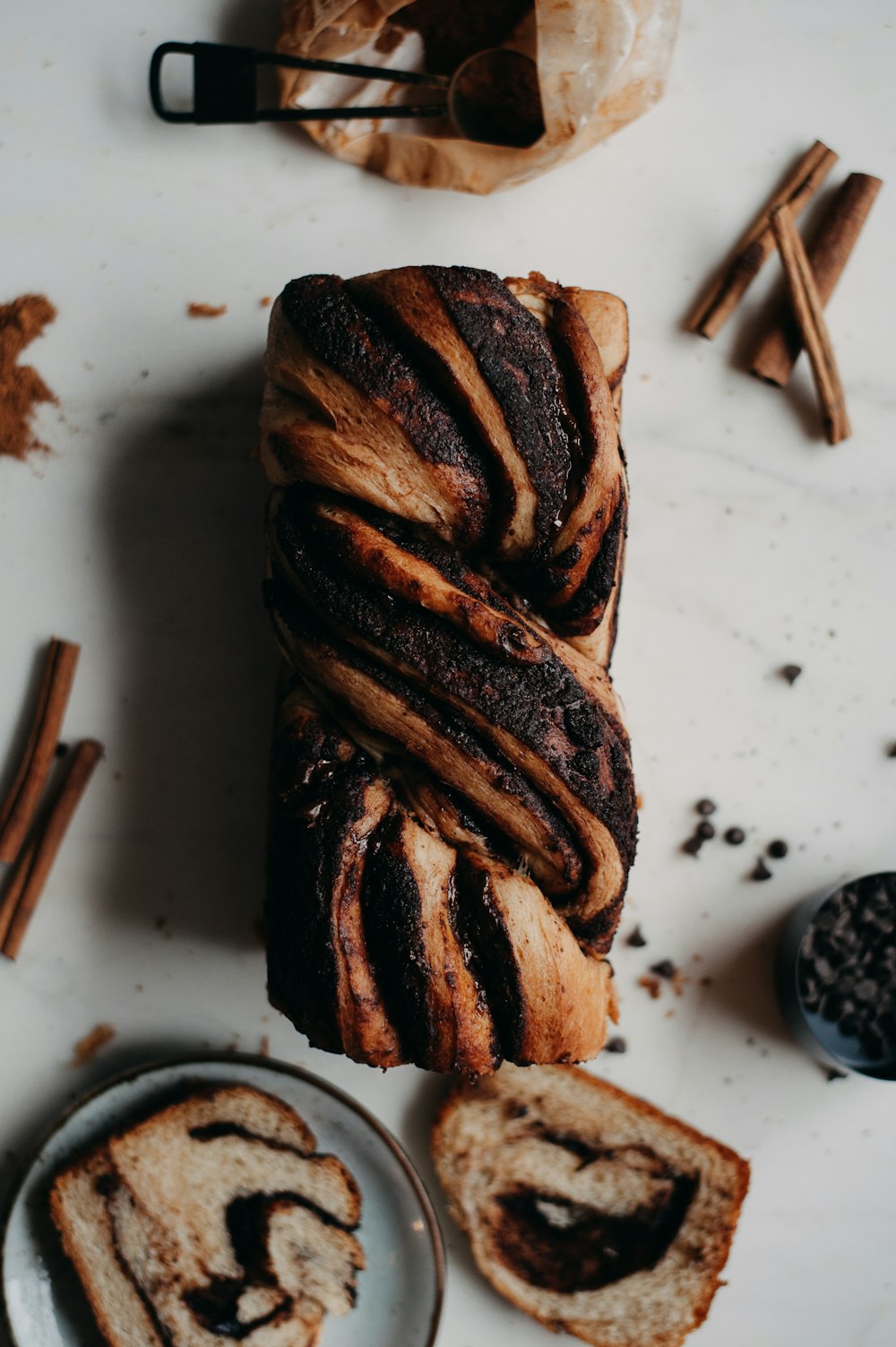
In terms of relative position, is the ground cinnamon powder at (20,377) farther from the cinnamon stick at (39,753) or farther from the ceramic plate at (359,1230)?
the ceramic plate at (359,1230)

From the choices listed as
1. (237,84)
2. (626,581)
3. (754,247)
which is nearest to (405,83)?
(237,84)

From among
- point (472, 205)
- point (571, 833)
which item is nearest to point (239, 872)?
point (571, 833)

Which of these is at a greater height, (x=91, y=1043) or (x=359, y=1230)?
(x=91, y=1043)

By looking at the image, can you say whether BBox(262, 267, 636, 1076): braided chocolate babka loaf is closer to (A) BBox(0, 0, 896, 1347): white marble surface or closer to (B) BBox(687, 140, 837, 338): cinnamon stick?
(A) BBox(0, 0, 896, 1347): white marble surface

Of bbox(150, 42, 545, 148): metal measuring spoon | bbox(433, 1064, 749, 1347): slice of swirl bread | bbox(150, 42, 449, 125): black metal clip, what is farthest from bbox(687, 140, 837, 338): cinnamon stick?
bbox(433, 1064, 749, 1347): slice of swirl bread

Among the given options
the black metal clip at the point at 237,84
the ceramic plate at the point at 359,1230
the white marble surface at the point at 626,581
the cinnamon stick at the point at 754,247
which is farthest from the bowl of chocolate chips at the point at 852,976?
the black metal clip at the point at 237,84

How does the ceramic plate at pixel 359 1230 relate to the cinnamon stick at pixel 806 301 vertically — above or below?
below

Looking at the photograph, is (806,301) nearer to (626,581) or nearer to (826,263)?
(826,263)

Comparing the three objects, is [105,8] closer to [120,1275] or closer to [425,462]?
[425,462]
